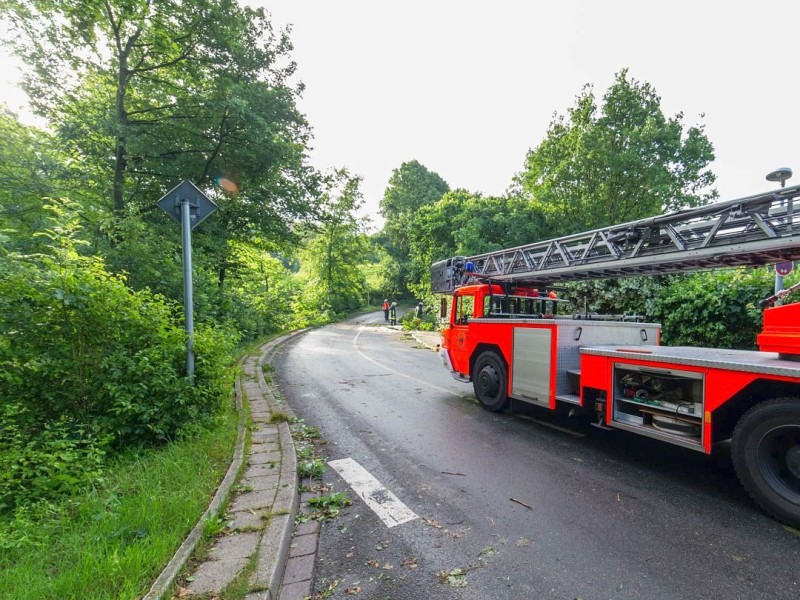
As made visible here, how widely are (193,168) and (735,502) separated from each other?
1371 centimetres

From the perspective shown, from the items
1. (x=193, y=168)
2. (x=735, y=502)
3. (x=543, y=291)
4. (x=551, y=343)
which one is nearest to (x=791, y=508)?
(x=735, y=502)

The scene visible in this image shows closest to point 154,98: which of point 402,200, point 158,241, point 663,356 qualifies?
point 158,241

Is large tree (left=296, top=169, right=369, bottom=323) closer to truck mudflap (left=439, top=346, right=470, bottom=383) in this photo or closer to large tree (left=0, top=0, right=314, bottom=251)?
large tree (left=0, top=0, right=314, bottom=251)

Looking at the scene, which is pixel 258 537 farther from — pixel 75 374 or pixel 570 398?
pixel 570 398

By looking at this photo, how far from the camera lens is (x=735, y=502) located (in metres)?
→ 3.65

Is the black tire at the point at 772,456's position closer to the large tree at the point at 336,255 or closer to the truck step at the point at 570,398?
the truck step at the point at 570,398

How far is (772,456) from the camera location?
345cm

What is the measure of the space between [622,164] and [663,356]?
1818cm

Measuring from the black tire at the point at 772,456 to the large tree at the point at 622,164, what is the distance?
18.7 metres

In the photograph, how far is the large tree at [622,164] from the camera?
19031 millimetres

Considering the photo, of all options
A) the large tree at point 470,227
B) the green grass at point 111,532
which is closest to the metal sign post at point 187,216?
the green grass at point 111,532

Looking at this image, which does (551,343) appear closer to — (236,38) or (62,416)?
(62,416)

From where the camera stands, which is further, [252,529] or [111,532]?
[252,529]

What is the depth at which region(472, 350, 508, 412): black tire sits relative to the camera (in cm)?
668
